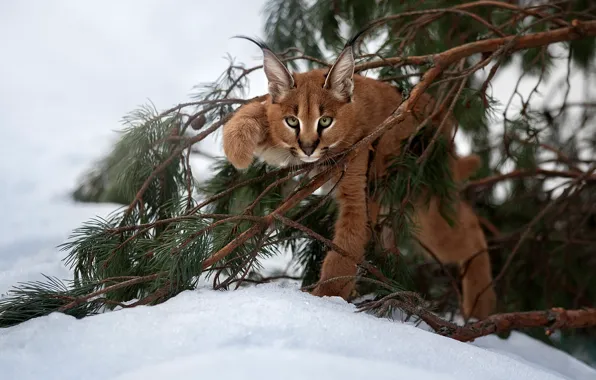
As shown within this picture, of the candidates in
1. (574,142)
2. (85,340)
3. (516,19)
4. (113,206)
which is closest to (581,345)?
(574,142)

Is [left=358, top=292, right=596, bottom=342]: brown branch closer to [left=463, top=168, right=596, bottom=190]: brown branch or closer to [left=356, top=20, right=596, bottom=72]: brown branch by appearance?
[left=356, top=20, right=596, bottom=72]: brown branch

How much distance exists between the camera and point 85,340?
48.3 inches

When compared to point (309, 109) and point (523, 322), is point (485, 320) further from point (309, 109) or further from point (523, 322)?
point (309, 109)

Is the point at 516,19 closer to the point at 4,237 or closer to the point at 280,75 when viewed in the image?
the point at 280,75

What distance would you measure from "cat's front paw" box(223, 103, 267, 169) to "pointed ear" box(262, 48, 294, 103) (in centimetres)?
7

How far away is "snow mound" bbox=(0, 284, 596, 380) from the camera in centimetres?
114

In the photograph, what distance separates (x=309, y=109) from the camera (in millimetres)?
1739

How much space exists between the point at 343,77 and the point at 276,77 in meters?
0.17

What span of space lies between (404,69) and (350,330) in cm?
112

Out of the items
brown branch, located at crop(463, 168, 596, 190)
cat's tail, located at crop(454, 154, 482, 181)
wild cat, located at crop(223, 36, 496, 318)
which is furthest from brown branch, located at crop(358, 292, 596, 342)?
brown branch, located at crop(463, 168, 596, 190)

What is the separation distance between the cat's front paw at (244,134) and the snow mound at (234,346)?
422 millimetres

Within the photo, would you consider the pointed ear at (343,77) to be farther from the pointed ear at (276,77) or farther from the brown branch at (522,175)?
the brown branch at (522,175)

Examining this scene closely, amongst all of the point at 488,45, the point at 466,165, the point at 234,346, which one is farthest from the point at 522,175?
the point at 234,346

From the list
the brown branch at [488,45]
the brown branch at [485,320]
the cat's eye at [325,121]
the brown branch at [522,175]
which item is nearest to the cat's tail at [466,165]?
the brown branch at [522,175]
